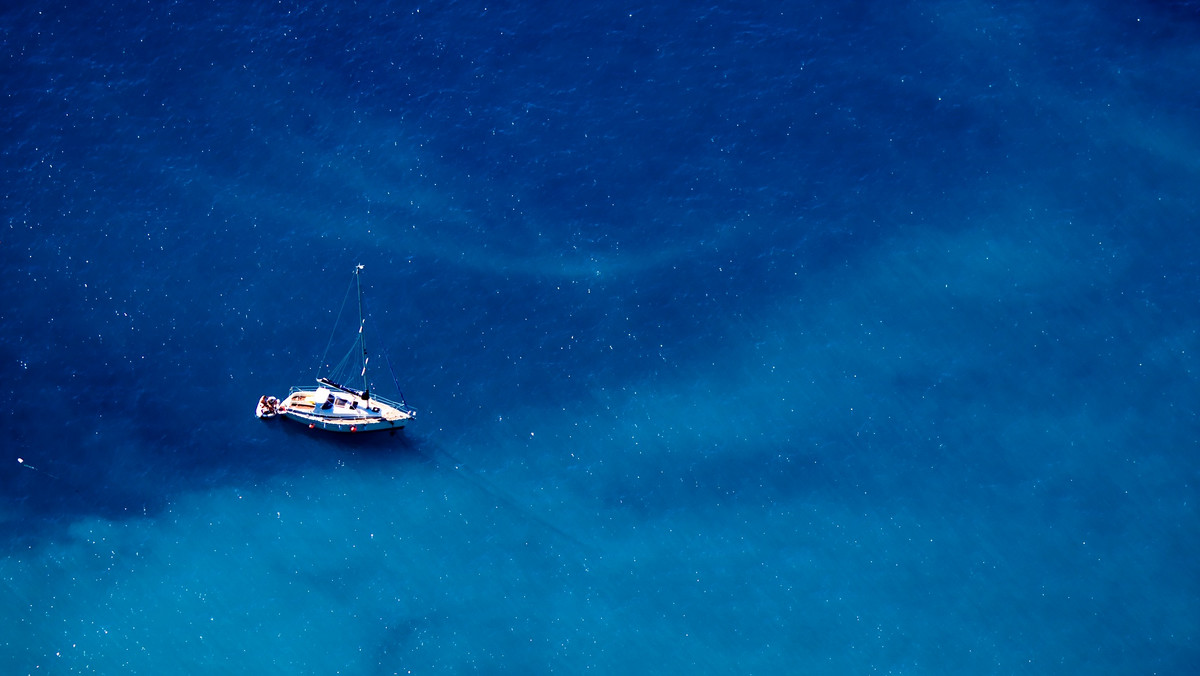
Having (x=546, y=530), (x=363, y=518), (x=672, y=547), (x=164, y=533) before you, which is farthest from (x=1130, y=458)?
(x=164, y=533)

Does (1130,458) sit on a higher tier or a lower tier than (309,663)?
higher

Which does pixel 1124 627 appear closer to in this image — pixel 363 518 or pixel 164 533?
pixel 363 518

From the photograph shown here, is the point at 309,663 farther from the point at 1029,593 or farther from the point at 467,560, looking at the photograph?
the point at 1029,593

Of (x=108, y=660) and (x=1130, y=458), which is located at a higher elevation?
(x=1130, y=458)

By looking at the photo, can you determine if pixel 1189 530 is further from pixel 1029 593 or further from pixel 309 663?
pixel 309 663

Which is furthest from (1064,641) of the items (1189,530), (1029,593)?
(1189,530)

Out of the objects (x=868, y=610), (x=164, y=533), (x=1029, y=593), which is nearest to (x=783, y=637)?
(x=868, y=610)

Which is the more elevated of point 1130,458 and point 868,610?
point 1130,458
